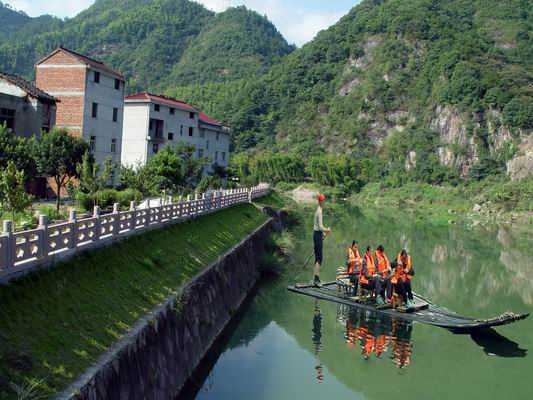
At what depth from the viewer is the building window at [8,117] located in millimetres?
36531

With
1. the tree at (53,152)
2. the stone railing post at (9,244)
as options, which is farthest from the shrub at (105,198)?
the stone railing post at (9,244)

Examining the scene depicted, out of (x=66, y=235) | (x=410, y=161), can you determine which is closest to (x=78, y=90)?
(x=66, y=235)

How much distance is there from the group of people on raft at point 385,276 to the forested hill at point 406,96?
356 feet

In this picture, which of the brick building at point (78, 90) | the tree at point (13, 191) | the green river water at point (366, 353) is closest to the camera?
the green river water at point (366, 353)

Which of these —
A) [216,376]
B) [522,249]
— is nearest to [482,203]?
[522,249]

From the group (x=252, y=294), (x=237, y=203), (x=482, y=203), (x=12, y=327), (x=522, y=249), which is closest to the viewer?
(x=12, y=327)

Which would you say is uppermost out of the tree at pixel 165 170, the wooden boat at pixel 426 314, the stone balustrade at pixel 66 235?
the tree at pixel 165 170

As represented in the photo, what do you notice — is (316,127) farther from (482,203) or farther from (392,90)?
(482,203)

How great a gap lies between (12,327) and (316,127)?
159 metres

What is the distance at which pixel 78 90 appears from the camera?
142 ft

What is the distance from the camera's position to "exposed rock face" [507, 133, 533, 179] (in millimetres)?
109000

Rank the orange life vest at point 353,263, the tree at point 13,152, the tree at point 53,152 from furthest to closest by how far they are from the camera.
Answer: the tree at point 53,152 < the tree at point 13,152 < the orange life vest at point 353,263

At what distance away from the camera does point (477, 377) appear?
59.9ft

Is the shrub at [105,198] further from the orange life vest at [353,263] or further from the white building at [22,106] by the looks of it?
the orange life vest at [353,263]
